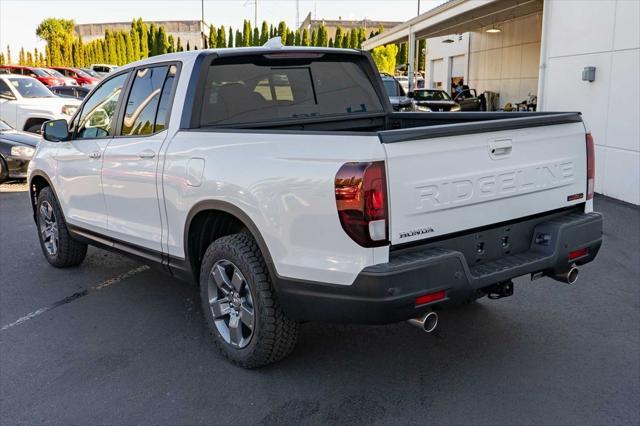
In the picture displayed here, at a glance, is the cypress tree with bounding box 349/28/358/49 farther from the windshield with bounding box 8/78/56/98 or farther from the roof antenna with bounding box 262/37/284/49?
the roof antenna with bounding box 262/37/284/49

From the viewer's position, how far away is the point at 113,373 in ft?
12.9

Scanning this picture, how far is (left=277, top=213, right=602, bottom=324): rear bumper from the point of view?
309cm

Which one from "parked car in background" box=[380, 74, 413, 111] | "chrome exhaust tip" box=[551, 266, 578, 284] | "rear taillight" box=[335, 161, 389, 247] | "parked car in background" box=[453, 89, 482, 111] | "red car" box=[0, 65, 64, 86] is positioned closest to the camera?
"rear taillight" box=[335, 161, 389, 247]

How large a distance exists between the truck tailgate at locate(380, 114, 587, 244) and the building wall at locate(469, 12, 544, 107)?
20.8 m

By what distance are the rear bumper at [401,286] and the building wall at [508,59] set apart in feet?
70.6

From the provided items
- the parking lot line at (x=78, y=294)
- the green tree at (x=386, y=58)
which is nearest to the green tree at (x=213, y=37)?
the green tree at (x=386, y=58)

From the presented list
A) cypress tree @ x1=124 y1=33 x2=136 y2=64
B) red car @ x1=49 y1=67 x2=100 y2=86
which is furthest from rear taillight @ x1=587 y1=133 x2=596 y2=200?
cypress tree @ x1=124 y1=33 x2=136 y2=64

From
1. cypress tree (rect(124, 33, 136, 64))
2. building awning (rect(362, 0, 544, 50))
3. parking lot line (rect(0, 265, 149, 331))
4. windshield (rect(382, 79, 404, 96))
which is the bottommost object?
parking lot line (rect(0, 265, 149, 331))

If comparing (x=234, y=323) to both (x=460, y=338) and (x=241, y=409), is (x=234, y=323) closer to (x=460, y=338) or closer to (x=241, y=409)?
(x=241, y=409)

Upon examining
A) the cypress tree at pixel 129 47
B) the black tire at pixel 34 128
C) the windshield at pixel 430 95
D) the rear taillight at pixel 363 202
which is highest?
the cypress tree at pixel 129 47

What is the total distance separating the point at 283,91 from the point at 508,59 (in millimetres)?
23815

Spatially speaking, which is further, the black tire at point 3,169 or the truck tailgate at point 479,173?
the black tire at point 3,169

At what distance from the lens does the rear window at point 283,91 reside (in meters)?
4.43

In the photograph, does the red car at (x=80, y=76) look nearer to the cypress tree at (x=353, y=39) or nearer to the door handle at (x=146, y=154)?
the door handle at (x=146, y=154)
